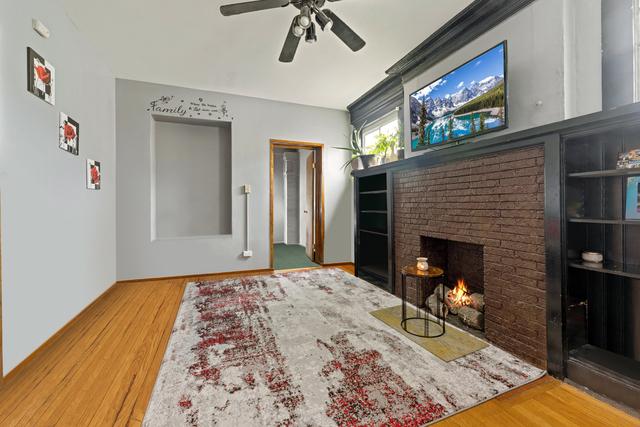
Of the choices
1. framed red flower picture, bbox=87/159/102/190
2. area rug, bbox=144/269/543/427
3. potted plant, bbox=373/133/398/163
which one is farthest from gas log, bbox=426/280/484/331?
framed red flower picture, bbox=87/159/102/190

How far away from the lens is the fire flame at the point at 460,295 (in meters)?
2.38

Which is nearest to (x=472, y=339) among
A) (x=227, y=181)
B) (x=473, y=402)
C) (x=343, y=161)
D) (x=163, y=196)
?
(x=473, y=402)

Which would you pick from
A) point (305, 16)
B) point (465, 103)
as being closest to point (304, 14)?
point (305, 16)

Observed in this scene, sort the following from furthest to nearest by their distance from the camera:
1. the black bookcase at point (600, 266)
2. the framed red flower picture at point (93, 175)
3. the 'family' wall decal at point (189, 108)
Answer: the 'family' wall decal at point (189, 108) → the framed red flower picture at point (93, 175) → the black bookcase at point (600, 266)

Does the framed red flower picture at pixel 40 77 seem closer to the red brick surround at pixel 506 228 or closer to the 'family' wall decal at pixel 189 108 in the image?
the 'family' wall decal at pixel 189 108

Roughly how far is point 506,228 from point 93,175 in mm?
3947

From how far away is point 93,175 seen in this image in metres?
2.87

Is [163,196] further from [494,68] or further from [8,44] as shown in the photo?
[494,68]

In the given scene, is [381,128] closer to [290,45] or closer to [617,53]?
[290,45]

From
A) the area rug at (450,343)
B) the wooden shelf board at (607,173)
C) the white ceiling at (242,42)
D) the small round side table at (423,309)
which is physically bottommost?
the area rug at (450,343)

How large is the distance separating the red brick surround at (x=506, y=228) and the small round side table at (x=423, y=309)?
36 centimetres

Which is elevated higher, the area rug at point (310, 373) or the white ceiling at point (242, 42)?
the white ceiling at point (242, 42)

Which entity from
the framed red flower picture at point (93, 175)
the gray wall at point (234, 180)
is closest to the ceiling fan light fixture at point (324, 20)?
the gray wall at point (234, 180)

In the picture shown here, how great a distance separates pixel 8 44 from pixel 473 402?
137 inches
